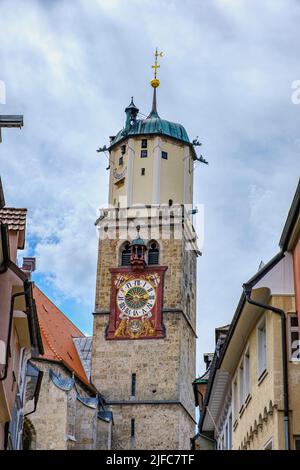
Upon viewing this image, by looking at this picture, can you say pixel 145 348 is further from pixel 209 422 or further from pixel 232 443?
pixel 232 443

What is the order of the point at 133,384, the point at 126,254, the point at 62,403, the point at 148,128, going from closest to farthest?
the point at 62,403, the point at 133,384, the point at 126,254, the point at 148,128

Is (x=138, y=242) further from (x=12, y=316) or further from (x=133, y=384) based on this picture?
(x=12, y=316)

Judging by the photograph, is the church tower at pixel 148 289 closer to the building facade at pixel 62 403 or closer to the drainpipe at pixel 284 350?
the building facade at pixel 62 403

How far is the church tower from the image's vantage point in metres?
50.6

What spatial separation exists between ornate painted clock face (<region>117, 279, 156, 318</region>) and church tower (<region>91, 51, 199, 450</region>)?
0.17ft

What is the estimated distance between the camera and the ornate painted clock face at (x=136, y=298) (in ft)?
175

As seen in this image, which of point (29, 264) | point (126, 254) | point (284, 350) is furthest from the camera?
point (126, 254)

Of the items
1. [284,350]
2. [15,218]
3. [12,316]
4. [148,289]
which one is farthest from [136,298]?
[284,350]

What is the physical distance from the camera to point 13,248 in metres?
20.4

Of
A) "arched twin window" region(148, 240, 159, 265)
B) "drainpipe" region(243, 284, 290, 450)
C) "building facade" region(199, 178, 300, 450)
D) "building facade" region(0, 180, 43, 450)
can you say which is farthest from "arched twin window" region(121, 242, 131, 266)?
"drainpipe" region(243, 284, 290, 450)

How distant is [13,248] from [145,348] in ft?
106

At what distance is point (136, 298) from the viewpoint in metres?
53.5

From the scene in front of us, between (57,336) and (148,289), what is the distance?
5215 millimetres

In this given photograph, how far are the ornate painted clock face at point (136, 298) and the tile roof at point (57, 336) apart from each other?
3488mm
